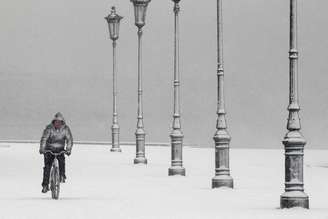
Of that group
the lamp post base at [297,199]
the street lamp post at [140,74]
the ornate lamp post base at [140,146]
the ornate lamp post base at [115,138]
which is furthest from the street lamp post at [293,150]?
the ornate lamp post base at [115,138]

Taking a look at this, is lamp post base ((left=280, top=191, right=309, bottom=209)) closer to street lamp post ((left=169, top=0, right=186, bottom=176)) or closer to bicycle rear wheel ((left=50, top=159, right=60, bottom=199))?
bicycle rear wheel ((left=50, top=159, right=60, bottom=199))

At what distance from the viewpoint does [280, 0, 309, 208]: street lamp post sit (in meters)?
18.8

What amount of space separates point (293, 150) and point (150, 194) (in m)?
4.92

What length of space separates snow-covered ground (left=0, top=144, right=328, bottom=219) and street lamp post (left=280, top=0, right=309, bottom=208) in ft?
0.95

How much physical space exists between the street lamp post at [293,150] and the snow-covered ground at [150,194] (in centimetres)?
29

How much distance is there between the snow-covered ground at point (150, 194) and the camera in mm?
17953

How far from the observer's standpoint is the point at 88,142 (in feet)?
234

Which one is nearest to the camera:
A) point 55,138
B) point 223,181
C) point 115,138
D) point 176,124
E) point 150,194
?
point 55,138

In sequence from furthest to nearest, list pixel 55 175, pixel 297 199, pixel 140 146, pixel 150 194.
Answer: pixel 140 146 → pixel 150 194 → pixel 55 175 → pixel 297 199

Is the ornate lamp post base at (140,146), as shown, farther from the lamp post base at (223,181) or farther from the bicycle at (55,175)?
the bicycle at (55,175)

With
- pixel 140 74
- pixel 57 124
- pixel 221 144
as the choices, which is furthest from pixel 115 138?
pixel 57 124

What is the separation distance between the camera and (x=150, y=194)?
23078 millimetres

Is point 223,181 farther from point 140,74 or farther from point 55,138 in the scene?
point 140,74

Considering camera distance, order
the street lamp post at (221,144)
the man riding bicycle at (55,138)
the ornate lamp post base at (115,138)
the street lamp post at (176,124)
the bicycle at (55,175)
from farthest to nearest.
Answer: the ornate lamp post base at (115,138) < the street lamp post at (176,124) < the street lamp post at (221,144) < the man riding bicycle at (55,138) < the bicycle at (55,175)
